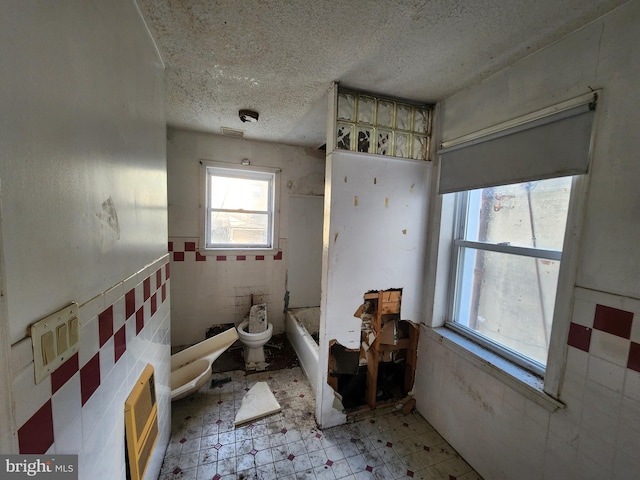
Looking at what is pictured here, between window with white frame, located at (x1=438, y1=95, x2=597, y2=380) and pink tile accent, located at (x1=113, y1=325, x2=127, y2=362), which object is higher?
window with white frame, located at (x1=438, y1=95, x2=597, y2=380)

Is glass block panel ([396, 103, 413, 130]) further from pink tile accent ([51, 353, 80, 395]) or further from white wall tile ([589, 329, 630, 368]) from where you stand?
pink tile accent ([51, 353, 80, 395])

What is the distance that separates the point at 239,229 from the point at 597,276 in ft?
9.07

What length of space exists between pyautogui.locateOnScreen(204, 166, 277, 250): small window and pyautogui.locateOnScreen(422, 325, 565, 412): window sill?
1.98m

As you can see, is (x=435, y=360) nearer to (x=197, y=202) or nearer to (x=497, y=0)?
(x=497, y=0)

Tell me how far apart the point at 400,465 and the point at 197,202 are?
273 cm

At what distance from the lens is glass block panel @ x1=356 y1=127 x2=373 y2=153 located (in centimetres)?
165

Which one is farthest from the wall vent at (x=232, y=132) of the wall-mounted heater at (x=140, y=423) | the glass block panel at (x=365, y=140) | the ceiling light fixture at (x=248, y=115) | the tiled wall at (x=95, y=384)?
the wall-mounted heater at (x=140, y=423)

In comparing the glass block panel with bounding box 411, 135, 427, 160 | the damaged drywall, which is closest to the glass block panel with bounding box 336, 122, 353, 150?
the glass block panel with bounding box 411, 135, 427, 160

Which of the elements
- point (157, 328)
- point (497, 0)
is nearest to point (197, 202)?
point (157, 328)

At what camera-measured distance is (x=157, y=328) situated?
128 centimetres

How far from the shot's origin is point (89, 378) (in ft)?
2.24

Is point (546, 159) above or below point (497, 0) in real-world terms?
below

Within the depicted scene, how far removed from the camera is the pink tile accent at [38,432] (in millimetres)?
459

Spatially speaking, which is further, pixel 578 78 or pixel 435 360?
pixel 435 360
